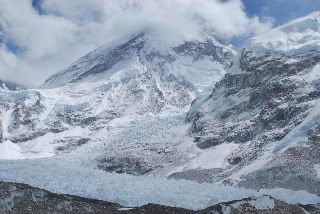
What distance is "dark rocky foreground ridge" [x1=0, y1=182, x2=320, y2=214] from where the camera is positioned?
124 feet

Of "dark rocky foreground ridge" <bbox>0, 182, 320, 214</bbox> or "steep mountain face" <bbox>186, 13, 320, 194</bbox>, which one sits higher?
"steep mountain face" <bbox>186, 13, 320, 194</bbox>

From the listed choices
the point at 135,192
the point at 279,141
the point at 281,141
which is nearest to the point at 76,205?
the point at 135,192

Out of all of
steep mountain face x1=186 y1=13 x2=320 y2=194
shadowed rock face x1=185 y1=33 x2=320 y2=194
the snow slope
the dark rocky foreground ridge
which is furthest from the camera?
steep mountain face x1=186 y1=13 x2=320 y2=194

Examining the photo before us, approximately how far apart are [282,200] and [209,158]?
14430 cm

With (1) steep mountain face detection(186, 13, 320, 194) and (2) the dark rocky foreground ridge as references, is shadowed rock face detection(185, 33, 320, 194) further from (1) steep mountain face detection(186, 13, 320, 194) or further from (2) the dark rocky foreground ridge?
(2) the dark rocky foreground ridge

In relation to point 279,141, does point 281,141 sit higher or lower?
lower

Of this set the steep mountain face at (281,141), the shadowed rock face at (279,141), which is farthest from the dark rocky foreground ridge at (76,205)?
the steep mountain face at (281,141)

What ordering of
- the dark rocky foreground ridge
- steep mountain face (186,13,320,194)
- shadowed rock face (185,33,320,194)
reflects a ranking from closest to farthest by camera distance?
1. the dark rocky foreground ridge
2. shadowed rock face (185,33,320,194)
3. steep mountain face (186,13,320,194)

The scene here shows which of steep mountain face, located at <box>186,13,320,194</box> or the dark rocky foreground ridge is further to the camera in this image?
steep mountain face, located at <box>186,13,320,194</box>

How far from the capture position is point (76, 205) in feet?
125

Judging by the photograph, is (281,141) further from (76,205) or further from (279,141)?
(76,205)

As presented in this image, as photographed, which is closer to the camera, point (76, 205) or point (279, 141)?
point (76, 205)

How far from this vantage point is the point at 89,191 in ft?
131

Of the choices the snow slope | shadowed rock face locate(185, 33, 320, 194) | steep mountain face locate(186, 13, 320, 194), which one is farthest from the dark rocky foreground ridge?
steep mountain face locate(186, 13, 320, 194)
